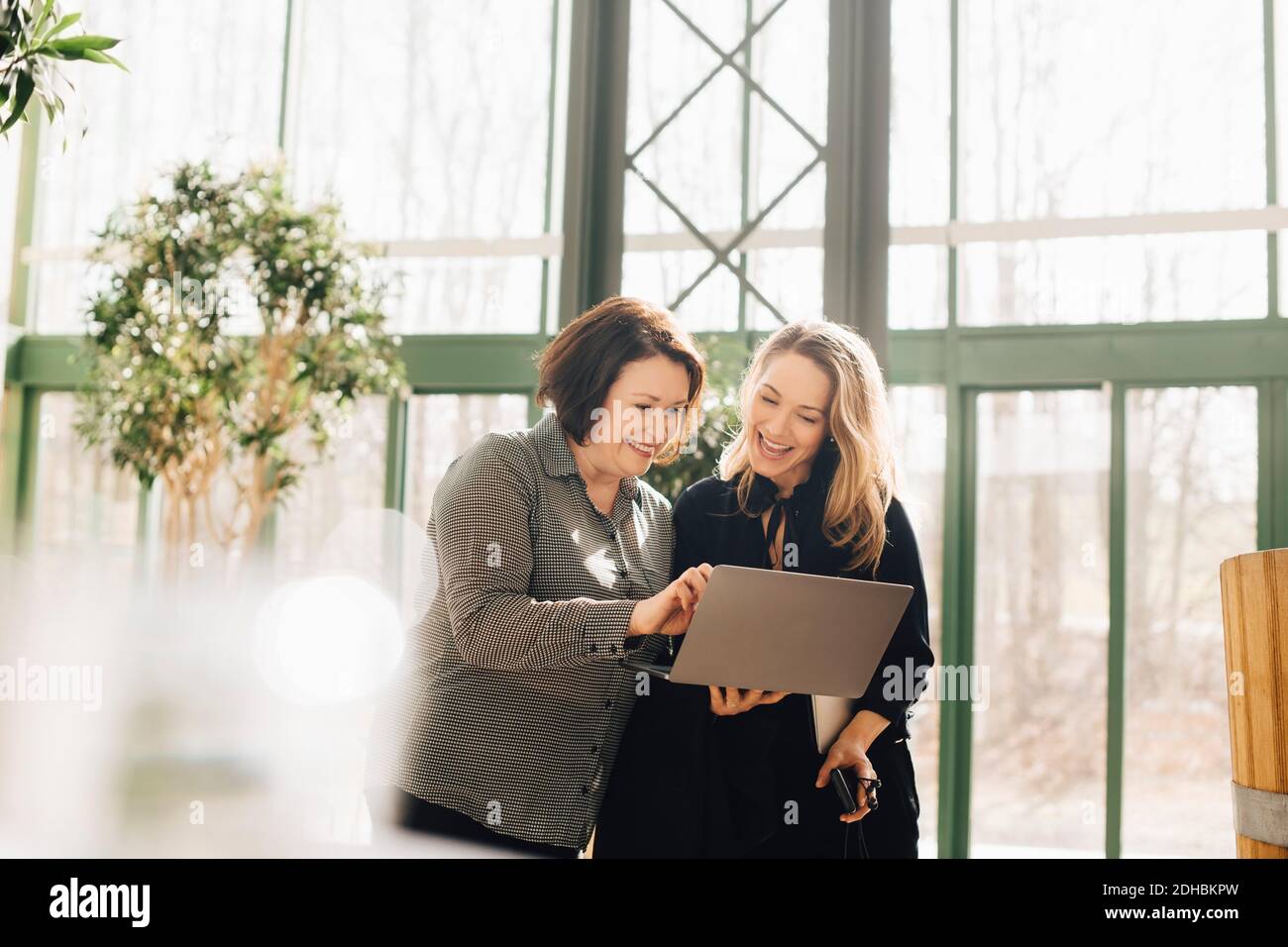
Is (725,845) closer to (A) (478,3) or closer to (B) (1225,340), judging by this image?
(B) (1225,340)

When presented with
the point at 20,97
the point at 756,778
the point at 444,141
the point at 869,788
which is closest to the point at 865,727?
the point at 869,788

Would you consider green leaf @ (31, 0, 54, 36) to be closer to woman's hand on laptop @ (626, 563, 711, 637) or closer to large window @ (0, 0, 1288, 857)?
woman's hand on laptop @ (626, 563, 711, 637)

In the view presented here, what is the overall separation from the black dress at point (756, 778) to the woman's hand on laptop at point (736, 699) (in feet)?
0.08

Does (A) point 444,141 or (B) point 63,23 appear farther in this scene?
(A) point 444,141

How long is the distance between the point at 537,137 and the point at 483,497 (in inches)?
164

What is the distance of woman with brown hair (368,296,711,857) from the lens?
1.71 meters

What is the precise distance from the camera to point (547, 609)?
1.70 metres

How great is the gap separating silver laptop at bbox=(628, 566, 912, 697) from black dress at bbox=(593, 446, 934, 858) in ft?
0.57

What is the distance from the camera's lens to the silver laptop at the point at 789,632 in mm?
Answer: 1578

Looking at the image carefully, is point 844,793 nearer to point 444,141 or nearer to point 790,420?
point 790,420

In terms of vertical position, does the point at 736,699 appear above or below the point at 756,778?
above

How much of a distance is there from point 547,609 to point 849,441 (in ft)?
2.10

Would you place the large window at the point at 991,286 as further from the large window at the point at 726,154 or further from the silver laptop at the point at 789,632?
the silver laptop at the point at 789,632

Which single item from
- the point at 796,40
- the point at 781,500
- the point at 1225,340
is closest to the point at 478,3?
the point at 796,40
